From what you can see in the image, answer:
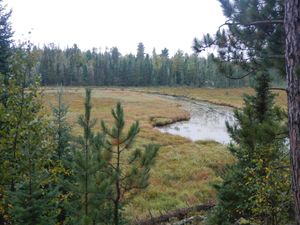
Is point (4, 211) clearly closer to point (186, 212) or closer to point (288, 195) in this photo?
point (288, 195)

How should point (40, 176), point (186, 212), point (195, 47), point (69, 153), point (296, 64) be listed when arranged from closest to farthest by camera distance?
point (296, 64)
point (195, 47)
point (40, 176)
point (69, 153)
point (186, 212)

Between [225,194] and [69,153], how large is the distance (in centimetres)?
499

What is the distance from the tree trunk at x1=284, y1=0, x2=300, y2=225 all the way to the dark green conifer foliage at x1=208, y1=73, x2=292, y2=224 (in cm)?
134

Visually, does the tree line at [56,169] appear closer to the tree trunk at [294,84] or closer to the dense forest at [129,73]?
the tree trunk at [294,84]

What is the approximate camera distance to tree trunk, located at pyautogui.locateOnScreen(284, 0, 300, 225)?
410 cm

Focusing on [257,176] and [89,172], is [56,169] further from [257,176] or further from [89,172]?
[257,176]

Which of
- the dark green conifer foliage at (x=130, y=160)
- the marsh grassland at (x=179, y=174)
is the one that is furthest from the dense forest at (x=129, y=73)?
the dark green conifer foliage at (x=130, y=160)

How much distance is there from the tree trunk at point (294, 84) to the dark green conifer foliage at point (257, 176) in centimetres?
134

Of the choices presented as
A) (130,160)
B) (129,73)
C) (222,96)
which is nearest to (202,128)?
(130,160)

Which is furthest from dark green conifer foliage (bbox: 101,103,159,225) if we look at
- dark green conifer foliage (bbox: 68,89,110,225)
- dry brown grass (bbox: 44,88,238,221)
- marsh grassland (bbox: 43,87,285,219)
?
marsh grassland (bbox: 43,87,285,219)

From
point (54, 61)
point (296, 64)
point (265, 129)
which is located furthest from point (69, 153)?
point (54, 61)

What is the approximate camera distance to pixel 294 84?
4199 mm

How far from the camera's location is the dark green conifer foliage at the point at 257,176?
6.78 meters

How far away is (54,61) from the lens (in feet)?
383
